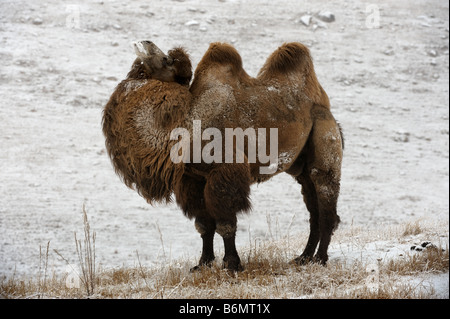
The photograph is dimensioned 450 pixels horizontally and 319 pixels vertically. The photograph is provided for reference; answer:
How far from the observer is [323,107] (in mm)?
6809

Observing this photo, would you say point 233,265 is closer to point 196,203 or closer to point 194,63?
point 196,203

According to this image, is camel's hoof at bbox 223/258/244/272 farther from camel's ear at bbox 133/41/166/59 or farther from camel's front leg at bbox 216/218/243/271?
camel's ear at bbox 133/41/166/59

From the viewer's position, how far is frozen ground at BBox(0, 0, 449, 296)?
15414 millimetres

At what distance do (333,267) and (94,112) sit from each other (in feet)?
57.1

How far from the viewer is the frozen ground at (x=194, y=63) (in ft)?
50.6

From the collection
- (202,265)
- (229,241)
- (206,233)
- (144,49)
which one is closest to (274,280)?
(229,241)

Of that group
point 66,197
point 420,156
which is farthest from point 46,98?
point 420,156

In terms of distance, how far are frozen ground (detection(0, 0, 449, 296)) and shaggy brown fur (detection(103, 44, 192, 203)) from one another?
20.5 ft

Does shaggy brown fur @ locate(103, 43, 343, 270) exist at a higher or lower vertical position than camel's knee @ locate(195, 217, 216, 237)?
higher

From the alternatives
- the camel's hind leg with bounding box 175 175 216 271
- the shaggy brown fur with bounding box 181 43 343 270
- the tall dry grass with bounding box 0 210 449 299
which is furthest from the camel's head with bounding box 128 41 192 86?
the tall dry grass with bounding box 0 210 449 299

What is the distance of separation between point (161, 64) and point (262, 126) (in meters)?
1.35

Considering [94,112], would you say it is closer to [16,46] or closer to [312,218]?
[16,46]

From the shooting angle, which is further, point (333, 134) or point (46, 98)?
point (46, 98)

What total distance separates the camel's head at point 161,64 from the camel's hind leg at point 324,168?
1725 mm
